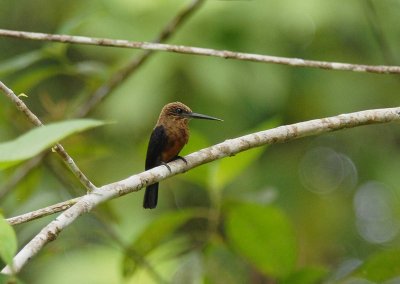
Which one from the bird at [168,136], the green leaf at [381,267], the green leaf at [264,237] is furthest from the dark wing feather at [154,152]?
the green leaf at [381,267]

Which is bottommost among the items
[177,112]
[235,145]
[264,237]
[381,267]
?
[381,267]

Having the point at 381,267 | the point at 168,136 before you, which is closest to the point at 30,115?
the point at 381,267

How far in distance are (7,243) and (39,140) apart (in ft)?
0.54

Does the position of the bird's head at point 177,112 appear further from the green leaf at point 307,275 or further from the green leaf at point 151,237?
the green leaf at point 307,275

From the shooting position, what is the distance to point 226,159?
2240 millimetres

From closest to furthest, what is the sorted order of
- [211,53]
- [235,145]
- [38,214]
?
1. [38,214]
2. [235,145]
3. [211,53]

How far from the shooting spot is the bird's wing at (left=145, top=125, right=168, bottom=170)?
298 centimetres

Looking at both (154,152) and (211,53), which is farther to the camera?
(154,152)

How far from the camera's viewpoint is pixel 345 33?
5000 millimetres

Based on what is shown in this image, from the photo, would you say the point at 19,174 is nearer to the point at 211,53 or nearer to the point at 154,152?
the point at 154,152

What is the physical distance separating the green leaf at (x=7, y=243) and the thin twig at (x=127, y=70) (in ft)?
5.57

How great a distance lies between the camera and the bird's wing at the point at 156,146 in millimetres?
2984

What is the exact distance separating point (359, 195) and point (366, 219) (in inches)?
10.1

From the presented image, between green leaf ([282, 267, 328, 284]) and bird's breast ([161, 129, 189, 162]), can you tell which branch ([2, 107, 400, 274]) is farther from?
bird's breast ([161, 129, 189, 162])
